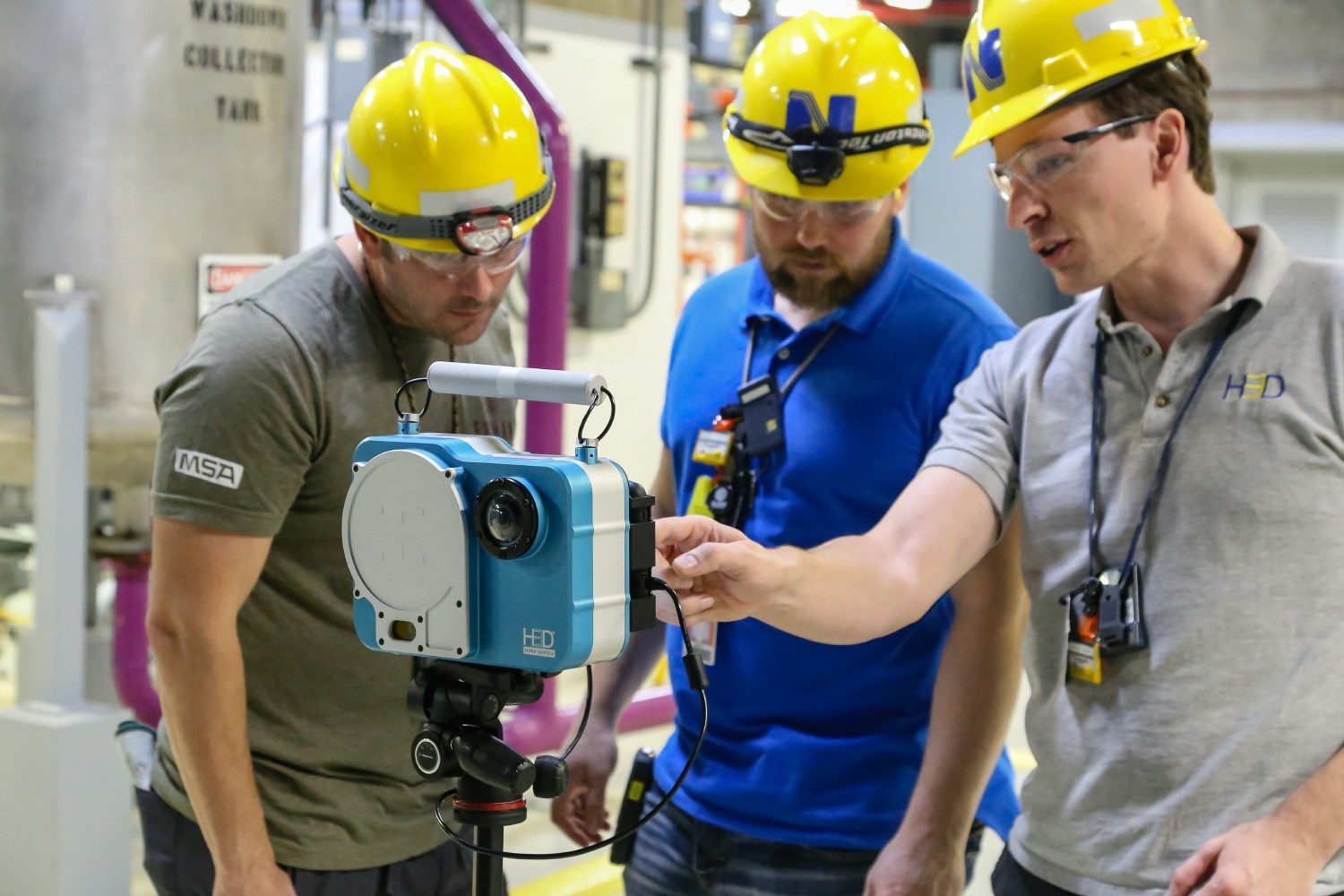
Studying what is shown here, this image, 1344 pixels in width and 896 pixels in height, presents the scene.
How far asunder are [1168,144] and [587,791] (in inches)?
42.7

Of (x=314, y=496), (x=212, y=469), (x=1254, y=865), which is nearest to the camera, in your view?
(x=1254, y=865)

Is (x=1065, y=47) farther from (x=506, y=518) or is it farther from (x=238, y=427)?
(x=238, y=427)

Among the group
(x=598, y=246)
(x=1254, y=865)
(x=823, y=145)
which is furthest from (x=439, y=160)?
(x=598, y=246)

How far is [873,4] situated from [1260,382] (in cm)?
831

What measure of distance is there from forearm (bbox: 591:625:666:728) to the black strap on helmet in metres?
0.64

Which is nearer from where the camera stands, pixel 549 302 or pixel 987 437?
pixel 987 437

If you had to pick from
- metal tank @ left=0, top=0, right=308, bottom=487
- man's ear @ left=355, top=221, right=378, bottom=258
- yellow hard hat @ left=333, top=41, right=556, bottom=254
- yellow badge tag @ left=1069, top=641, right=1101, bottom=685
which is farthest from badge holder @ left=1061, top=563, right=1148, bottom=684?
metal tank @ left=0, top=0, right=308, bottom=487

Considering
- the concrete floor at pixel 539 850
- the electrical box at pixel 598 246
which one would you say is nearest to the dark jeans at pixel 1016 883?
the concrete floor at pixel 539 850

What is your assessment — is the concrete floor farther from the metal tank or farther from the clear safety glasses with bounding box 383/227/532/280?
the clear safety glasses with bounding box 383/227/532/280

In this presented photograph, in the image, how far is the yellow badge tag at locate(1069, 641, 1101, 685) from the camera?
52.6 inches

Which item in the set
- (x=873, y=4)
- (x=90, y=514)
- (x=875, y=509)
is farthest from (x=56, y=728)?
(x=873, y=4)

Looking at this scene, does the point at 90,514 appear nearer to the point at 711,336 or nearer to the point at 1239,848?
the point at 711,336

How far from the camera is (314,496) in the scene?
1521 millimetres

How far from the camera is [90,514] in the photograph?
112 inches
